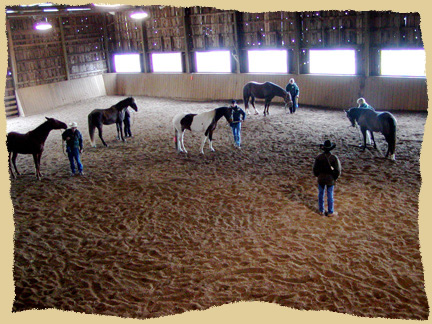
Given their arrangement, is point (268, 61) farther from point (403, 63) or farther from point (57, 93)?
point (57, 93)

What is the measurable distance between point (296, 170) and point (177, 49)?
14853mm

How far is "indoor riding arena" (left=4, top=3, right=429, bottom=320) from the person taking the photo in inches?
260

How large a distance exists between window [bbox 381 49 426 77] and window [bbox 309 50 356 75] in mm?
1316

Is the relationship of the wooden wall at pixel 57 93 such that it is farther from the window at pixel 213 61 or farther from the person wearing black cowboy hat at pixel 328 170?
the person wearing black cowboy hat at pixel 328 170

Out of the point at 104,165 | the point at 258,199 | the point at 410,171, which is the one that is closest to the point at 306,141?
the point at 410,171

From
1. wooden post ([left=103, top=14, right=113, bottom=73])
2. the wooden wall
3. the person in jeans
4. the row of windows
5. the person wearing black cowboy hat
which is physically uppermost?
wooden post ([left=103, top=14, right=113, bottom=73])

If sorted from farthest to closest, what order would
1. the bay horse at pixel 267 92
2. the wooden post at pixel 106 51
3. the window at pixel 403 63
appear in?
the wooden post at pixel 106 51 → the bay horse at pixel 267 92 → the window at pixel 403 63

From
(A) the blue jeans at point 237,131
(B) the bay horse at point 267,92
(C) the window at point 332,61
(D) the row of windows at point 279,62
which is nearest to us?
(A) the blue jeans at point 237,131

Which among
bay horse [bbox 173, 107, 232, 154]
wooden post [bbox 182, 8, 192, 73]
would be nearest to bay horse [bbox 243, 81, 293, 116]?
bay horse [bbox 173, 107, 232, 154]

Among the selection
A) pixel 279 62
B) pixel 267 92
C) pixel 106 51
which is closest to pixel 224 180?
pixel 267 92

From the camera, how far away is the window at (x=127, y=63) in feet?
85.8

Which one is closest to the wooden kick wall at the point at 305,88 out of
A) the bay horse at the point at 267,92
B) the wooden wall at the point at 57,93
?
the wooden wall at the point at 57,93

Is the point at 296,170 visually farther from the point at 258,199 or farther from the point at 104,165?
the point at 104,165

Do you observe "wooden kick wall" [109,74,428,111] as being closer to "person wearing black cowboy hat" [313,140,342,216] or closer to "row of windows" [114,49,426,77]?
"row of windows" [114,49,426,77]
